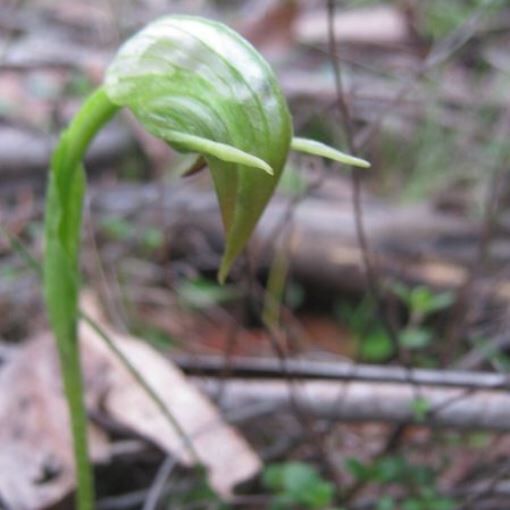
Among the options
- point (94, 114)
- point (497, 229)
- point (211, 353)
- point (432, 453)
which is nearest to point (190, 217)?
point (211, 353)

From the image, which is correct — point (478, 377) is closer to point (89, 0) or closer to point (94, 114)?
point (94, 114)

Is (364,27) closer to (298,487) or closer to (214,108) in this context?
(298,487)

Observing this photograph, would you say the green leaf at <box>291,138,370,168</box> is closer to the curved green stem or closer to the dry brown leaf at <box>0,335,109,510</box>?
the curved green stem

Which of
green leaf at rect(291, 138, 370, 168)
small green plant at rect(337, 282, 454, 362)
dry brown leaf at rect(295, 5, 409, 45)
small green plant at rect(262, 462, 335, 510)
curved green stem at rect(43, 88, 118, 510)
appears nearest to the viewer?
green leaf at rect(291, 138, 370, 168)

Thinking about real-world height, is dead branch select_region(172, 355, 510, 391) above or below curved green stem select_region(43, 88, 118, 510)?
below

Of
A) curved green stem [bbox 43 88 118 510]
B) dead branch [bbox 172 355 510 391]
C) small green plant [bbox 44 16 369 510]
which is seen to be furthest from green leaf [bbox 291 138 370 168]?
dead branch [bbox 172 355 510 391]

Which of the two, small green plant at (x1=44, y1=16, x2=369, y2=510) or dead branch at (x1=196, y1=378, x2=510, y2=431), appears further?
dead branch at (x1=196, y1=378, x2=510, y2=431)

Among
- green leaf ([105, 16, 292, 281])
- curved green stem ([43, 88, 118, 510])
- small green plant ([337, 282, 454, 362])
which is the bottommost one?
small green plant ([337, 282, 454, 362])

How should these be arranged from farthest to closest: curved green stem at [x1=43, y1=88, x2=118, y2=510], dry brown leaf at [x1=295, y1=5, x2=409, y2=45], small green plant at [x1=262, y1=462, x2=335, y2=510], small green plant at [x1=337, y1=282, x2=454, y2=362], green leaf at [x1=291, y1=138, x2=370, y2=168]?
dry brown leaf at [x1=295, y1=5, x2=409, y2=45], small green plant at [x1=337, y1=282, x2=454, y2=362], small green plant at [x1=262, y1=462, x2=335, y2=510], curved green stem at [x1=43, y1=88, x2=118, y2=510], green leaf at [x1=291, y1=138, x2=370, y2=168]
